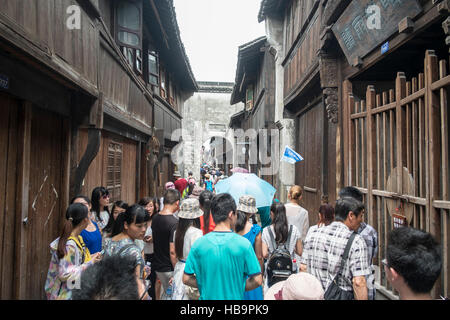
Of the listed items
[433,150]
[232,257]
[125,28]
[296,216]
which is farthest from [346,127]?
[125,28]

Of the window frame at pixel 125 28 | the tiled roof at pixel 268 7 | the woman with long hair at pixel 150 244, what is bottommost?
the woman with long hair at pixel 150 244

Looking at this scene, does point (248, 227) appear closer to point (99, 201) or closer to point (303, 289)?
point (303, 289)

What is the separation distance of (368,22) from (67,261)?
4.55m

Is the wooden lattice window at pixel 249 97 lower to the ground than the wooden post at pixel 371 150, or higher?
higher

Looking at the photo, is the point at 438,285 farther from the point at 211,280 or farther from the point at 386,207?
the point at 211,280

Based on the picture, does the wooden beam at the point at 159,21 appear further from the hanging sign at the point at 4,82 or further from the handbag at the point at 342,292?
the handbag at the point at 342,292

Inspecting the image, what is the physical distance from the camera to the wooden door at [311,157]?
7.28 metres

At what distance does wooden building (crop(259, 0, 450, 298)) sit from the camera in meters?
3.12

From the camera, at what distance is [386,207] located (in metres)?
4.07

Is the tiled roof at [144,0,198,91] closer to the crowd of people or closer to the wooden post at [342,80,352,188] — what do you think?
the wooden post at [342,80,352,188]

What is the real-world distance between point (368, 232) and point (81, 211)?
2.84 metres

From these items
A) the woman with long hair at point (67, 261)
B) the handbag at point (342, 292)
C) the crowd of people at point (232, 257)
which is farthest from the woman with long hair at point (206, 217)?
the handbag at point (342, 292)

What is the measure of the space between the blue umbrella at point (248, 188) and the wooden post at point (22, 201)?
275 cm

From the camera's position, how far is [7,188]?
3.53 meters
